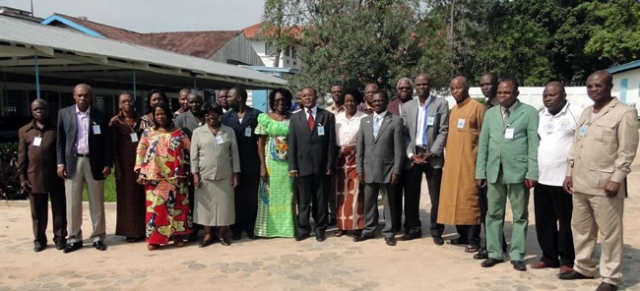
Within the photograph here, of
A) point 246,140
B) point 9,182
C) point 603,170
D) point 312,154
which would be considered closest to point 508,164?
point 603,170

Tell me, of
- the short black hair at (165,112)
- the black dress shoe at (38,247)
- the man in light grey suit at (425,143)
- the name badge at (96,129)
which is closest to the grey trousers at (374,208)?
the man in light grey suit at (425,143)

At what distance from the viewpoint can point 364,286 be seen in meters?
4.25

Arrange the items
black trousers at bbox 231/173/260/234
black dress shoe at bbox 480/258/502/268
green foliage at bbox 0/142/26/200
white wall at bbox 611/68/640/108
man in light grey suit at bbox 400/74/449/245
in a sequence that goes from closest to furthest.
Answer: black dress shoe at bbox 480/258/502/268, man in light grey suit at bbox 400/74/449/245, black trousers at bbox 231/173/260/234, green foliage at bbox 0/142/26/200, white wall at bbox 611/68/640/108

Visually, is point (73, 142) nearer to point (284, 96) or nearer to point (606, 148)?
point (284, 96)

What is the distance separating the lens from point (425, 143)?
5.38 metres

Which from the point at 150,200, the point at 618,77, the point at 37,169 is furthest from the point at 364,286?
the point at 618,77

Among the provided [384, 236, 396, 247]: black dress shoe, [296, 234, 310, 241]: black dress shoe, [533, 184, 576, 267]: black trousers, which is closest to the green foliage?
[296, 234, 310, 241]: black dress shoe

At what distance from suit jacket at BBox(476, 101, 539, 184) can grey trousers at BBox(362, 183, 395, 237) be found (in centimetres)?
126

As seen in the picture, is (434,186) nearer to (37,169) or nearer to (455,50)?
(37,169)

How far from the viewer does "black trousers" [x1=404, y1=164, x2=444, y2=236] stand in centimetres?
544

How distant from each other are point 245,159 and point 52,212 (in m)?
2.14

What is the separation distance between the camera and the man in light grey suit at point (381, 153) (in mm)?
5371

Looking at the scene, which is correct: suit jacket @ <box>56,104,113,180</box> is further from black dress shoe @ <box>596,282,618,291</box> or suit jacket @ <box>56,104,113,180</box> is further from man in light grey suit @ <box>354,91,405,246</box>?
black dress shoe @ <box>596,282,618,291</box>

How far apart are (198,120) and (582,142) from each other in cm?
397
